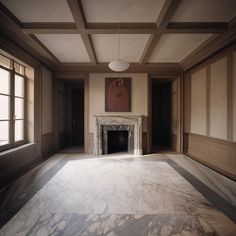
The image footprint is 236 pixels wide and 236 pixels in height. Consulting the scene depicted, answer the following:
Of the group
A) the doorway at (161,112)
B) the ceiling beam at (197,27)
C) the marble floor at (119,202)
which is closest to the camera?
the marble floor at (119,202)

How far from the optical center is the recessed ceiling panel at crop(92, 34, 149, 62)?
3.68 m

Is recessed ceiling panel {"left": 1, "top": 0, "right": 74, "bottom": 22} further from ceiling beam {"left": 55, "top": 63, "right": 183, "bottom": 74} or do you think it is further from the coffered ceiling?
ceiling beam {"left": 55, "top": 63, "right": 183, "bottom": 74}

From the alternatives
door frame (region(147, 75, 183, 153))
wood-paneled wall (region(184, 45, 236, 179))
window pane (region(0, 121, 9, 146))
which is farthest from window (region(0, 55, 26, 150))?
wood-paneled wall (region(184, 45, 236, 179))

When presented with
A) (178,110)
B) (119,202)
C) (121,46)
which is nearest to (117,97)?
(121,46)

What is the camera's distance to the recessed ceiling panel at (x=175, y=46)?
3.72 metres

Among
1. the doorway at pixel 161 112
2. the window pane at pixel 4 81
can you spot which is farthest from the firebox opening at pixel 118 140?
the window pane at pixel 4 81

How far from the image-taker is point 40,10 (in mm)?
2756

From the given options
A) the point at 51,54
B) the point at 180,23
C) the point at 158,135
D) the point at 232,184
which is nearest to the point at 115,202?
the point at 232,184

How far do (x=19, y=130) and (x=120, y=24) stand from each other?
11.2 feet

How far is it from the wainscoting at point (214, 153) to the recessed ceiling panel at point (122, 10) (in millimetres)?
3172

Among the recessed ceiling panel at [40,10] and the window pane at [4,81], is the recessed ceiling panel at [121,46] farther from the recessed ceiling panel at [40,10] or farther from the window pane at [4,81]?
the window pane at [4,81]

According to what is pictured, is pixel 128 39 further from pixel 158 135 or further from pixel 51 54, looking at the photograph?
pixel 158 135

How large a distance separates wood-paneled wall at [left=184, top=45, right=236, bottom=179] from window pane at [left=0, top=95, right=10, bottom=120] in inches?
193

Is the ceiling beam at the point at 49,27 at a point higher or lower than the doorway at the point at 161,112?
higher
